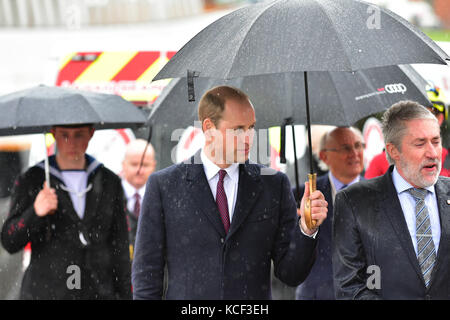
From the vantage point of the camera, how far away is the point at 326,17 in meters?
4.52

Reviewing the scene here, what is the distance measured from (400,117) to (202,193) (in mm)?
1186

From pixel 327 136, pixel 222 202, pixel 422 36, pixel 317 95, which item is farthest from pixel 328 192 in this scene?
pixel 422 36

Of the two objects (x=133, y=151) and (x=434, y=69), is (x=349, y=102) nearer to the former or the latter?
(x=434, y=69)

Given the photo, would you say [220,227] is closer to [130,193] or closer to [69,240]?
[69,240]

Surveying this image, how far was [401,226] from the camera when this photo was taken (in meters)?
4.72

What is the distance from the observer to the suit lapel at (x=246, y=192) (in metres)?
4.92

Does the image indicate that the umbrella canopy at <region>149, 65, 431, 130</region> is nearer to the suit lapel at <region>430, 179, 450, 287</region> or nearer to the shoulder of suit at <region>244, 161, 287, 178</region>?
the shoulder of suit at <region>244, 161, 287, 178</region>

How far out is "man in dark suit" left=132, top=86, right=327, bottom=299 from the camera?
489 cm

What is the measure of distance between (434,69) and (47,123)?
3505 millimetres

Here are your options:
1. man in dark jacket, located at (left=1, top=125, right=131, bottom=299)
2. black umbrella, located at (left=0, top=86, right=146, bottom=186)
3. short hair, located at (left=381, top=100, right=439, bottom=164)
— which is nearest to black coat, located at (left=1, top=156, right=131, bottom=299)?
man in dark jacket, located at (left=1, top=125, right=131, bottom=299)

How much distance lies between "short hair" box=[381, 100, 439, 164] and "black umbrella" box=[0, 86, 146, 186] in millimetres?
2097

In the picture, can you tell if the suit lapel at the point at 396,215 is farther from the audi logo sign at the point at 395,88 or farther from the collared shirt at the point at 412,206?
the audi logo sign at the point at 395,88

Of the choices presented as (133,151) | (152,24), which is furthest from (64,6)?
(133,151)

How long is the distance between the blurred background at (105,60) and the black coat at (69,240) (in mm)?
1391
